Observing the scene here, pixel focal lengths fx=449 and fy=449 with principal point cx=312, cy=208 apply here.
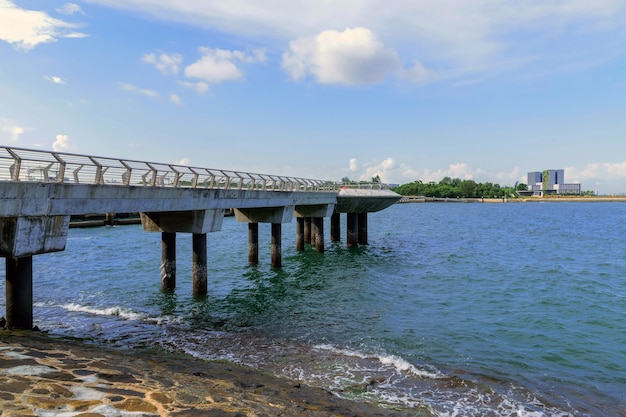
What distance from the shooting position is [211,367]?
1151 centimetres

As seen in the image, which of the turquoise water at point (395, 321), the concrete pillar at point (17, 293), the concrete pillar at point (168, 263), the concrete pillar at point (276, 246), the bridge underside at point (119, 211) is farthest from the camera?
the concrete pillar at point (276, 246)

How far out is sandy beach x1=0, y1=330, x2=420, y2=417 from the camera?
7211 millimetres

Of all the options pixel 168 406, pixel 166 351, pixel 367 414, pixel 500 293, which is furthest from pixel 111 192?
pixel 500 293

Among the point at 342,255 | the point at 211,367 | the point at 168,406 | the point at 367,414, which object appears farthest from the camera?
the point at 342,255

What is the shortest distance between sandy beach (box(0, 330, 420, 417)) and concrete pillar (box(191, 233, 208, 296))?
10338 millimetres

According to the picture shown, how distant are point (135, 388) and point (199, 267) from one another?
14.4 metres

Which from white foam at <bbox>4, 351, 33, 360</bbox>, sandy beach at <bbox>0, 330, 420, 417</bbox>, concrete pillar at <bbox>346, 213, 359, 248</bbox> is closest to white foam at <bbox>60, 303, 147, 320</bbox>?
sandy beach at <bbox>0, 330, 420, 417</bbox>

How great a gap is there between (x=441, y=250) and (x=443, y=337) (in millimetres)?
26368

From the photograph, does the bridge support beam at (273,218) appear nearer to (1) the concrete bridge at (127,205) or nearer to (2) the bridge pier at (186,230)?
(1) the concrete bridge at (127,205)

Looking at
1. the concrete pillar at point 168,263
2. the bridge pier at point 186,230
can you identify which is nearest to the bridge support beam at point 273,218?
the bridge pier at point 186,230

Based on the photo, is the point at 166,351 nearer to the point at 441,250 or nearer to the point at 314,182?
the point at 314,182

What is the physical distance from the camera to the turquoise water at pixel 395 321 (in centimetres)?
1171

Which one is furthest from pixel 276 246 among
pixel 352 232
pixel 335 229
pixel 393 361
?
pixel 393 361

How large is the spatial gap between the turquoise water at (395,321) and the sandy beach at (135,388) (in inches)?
61.0
